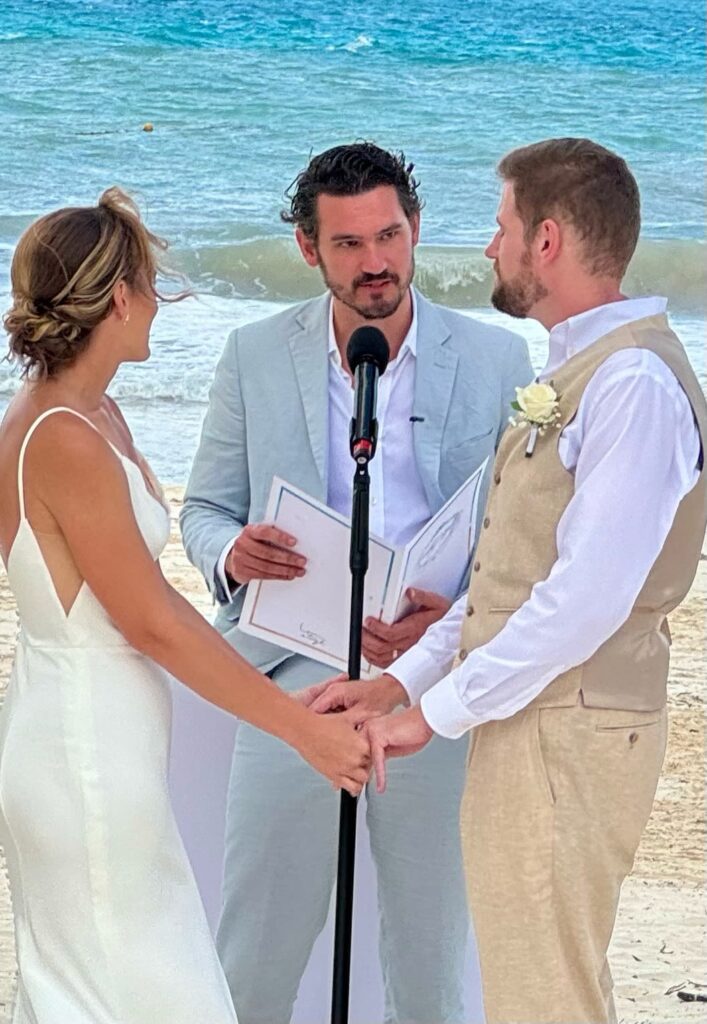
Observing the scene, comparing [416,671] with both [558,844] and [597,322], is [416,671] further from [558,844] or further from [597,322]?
[597,322]

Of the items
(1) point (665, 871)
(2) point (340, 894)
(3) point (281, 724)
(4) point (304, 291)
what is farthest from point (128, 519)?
(4) point (304, 291)

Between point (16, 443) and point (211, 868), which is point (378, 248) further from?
point (211, 868)

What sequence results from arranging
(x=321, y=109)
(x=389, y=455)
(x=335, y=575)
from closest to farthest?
(x=335, y=575) < (x=389, y=455) < (x=321, y=109)

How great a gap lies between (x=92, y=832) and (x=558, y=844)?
75cm

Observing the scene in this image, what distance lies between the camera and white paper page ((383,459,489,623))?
117 inches

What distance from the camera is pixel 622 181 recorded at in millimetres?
2611

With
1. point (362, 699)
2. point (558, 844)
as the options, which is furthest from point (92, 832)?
point (558, 844)

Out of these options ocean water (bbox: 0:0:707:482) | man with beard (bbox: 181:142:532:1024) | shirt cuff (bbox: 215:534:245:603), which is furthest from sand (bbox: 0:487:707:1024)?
ocean water (bbox: 0:0:707:482)

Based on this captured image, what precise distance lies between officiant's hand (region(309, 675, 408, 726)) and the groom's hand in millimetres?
227

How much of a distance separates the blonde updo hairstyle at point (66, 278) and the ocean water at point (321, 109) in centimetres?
1367

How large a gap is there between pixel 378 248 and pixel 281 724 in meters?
0.97

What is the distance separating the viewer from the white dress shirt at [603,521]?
2.45 m

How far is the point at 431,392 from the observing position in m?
3.36

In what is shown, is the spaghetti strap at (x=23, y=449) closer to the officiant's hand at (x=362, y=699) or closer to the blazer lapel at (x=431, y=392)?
the officiant's hand at (x=362, y=699)
